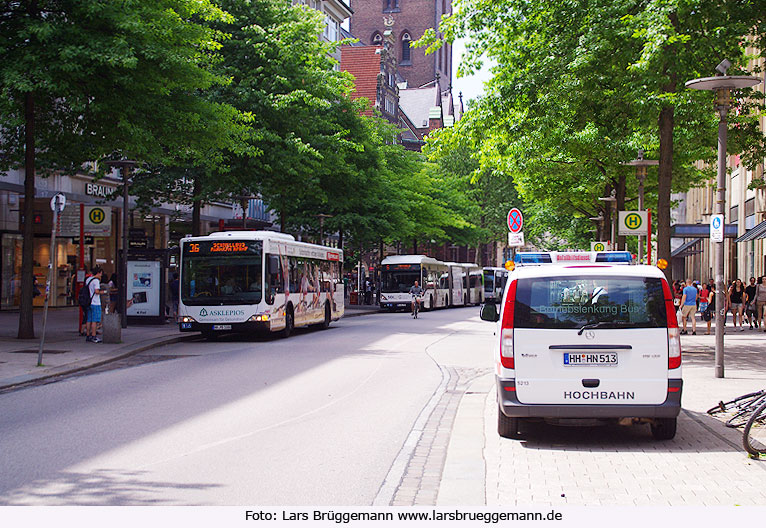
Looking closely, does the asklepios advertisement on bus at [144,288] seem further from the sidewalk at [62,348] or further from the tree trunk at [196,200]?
the tree trunk at [196,200]

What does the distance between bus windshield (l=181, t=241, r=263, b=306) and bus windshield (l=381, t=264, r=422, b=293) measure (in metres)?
27.3

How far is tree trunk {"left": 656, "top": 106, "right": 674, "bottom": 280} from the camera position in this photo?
18.2 metres

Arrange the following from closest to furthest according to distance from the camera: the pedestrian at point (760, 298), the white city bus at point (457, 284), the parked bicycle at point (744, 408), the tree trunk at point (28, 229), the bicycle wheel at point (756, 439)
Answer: the bicycle wheel at point (756, 439) < the parked bicycle at point (744, 408) < the tree trunk at point (28, 229) < the pedestrian at point (760, 298) < the white city bus at point (457, 284)

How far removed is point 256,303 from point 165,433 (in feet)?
44.6

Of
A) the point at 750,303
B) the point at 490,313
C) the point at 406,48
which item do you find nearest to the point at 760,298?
the point at 750,303

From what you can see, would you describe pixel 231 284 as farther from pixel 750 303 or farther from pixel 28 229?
pixel 750 303

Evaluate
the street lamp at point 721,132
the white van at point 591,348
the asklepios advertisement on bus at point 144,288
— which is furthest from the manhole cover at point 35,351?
the street lamp at point 721,132

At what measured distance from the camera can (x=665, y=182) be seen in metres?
18.2

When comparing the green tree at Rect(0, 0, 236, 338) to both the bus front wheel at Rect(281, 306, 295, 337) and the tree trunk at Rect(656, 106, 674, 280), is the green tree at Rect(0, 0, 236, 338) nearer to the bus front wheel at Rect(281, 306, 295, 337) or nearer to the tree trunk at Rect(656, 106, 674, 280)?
the bus front wheel at Rect(281, 306, 295, 337)

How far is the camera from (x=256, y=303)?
23.2m

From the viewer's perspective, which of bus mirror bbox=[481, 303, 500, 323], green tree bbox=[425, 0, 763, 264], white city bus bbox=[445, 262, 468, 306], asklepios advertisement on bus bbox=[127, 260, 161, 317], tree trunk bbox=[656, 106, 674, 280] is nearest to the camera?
bus mirror bbox=[481, 303, 500, 323]

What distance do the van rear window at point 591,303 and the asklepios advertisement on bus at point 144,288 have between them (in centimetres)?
2059

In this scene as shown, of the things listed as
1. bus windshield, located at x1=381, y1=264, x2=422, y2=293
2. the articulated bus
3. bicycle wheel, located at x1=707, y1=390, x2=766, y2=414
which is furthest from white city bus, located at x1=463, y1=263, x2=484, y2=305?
bicycle wheel, located at x1=707, y1=390, x2=766, y2=414

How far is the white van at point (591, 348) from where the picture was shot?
8758mm
